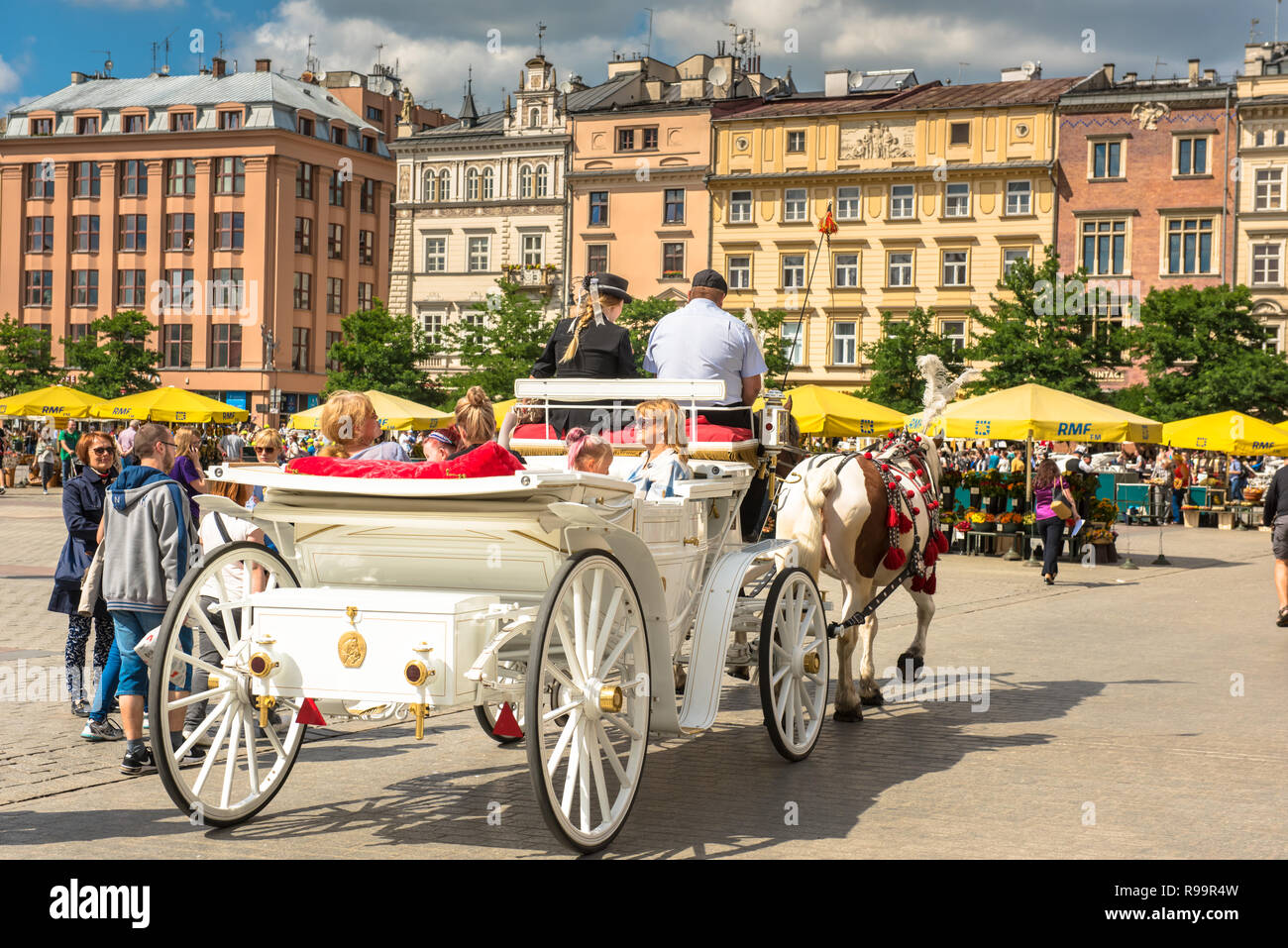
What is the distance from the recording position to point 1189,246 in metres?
59.5

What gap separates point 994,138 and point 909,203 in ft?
14.1

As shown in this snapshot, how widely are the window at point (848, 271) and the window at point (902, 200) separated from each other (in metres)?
2.57

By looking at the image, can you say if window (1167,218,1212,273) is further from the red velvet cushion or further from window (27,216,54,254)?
the red velvet cushion

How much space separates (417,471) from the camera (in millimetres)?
5812

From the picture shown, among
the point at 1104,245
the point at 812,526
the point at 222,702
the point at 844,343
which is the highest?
the point at 1104,245

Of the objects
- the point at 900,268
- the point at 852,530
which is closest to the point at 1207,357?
the point at 900,268

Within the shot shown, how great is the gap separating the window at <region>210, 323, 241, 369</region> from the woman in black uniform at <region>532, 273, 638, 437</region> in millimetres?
69109

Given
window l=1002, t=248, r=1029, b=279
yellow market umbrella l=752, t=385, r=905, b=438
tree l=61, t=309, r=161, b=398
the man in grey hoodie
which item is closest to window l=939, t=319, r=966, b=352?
window l=1002, t=248, r=1029, b=279

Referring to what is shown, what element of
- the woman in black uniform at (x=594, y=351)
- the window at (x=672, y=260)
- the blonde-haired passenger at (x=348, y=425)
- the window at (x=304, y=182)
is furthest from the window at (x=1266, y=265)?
the blonde-haired passenger at (x=348, y=425)

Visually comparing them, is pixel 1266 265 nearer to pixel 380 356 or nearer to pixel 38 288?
pixel 380 356

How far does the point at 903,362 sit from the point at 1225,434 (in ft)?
76.4

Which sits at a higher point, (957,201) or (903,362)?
(957,201)

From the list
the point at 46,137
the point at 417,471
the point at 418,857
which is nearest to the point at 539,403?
the point at 417,471

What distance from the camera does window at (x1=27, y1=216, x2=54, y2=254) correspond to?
7850cm
